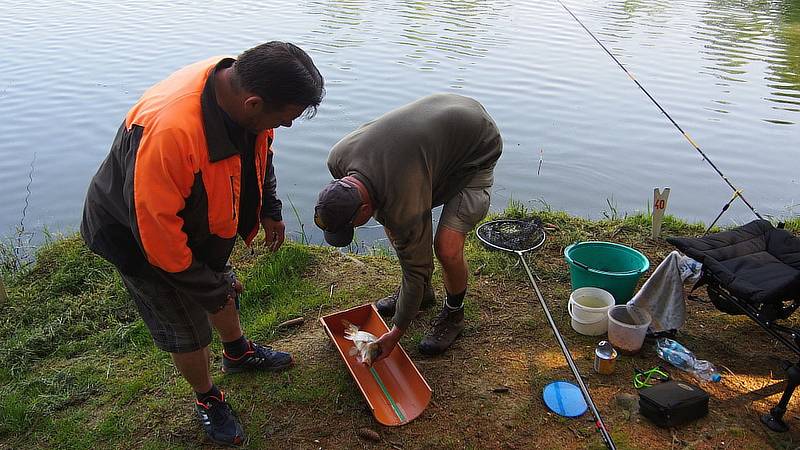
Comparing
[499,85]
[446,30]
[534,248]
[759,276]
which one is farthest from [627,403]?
[446,30]

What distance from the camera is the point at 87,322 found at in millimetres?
3393

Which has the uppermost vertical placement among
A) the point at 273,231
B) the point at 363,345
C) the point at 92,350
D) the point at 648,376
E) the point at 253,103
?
the point at 253,103

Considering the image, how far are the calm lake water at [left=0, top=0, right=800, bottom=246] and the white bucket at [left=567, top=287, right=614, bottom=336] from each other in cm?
220

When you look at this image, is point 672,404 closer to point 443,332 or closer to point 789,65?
point 443,332

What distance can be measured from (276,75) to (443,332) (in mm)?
1655

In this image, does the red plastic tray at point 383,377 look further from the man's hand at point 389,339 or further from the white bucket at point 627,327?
the white bucket at point 627,327

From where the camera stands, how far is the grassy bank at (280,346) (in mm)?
2496

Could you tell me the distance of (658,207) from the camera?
149 inches

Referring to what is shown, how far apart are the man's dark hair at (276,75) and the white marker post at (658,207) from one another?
105 inches

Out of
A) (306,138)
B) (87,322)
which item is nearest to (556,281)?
(87,322)

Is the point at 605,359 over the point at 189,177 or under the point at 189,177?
under

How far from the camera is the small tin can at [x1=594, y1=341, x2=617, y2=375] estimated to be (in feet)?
8.81

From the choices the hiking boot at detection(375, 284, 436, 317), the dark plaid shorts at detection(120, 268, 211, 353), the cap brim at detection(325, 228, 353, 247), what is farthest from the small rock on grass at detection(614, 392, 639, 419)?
the dark plaid shorts at detection(120, 268, 211, 353)

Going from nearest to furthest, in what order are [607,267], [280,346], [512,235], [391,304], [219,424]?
1. [219,424]
2. [280,346]
3. [391,304]
4. [607,267]
5. [512,235]
